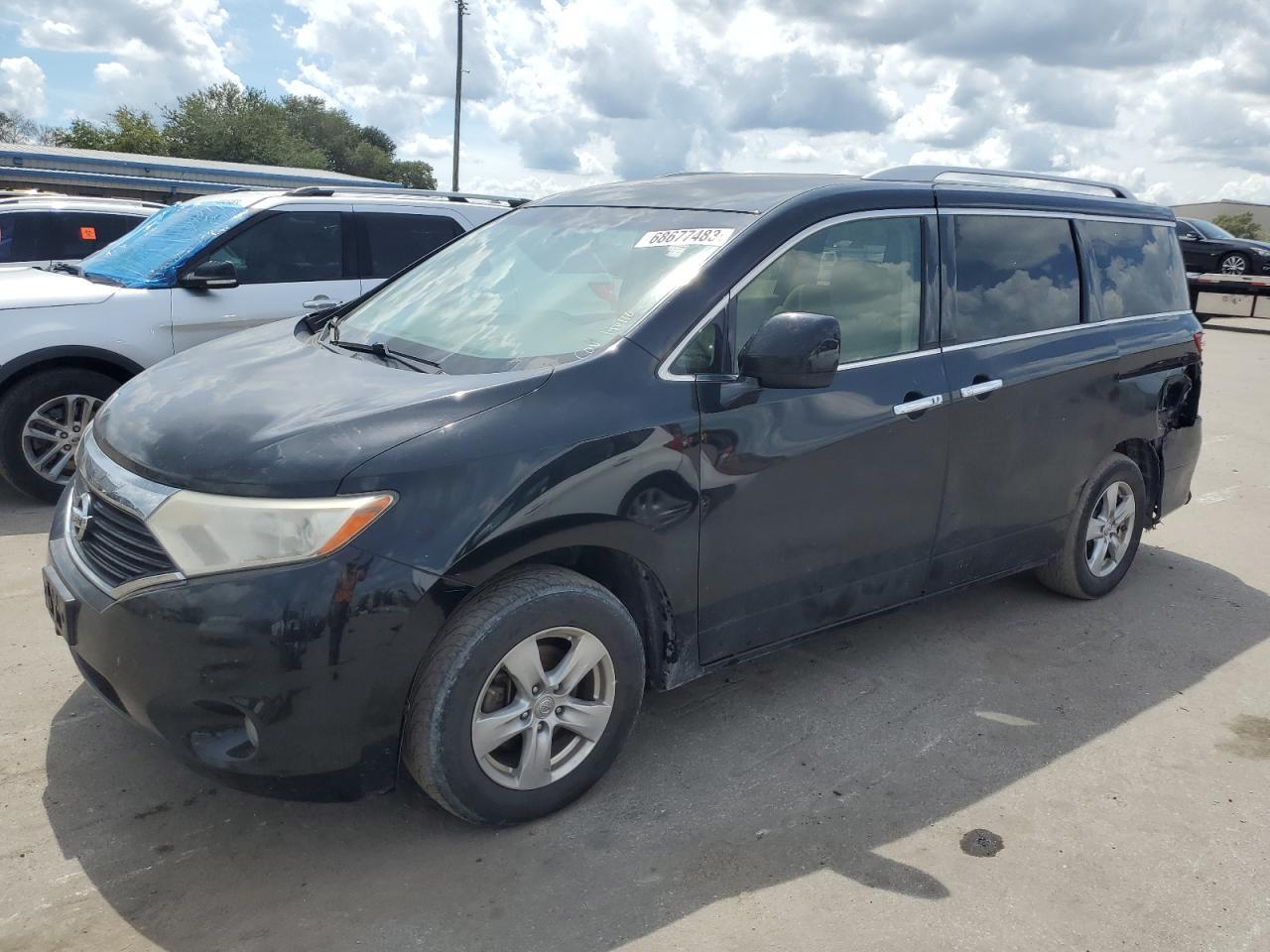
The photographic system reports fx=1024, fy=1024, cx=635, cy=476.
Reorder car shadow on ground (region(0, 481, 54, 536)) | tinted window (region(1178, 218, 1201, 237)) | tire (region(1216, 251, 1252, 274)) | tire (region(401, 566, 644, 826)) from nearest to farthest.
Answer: tire (region(401, 566, 644, 826))
car shadow on ground (region(0, 481, 54, 536))
tire (region(1216, 251, 1252, 274))
tinted window (region(1178, 218, 1201, 237))

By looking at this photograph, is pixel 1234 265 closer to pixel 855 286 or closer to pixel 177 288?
pixel 855 286

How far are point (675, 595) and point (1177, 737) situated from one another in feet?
6.77

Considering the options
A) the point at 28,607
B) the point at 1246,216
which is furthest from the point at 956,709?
the point at 1246,216

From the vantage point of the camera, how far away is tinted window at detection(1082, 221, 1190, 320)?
4.76m

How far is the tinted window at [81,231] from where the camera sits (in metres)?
8.80

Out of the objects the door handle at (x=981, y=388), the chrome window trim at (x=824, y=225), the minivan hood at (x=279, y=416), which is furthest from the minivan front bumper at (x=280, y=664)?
the door handle at (x=981, y=388)

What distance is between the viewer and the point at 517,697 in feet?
9.55

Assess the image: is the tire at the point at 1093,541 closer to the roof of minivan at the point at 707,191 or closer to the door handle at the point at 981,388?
the door handle at the point at 981,388

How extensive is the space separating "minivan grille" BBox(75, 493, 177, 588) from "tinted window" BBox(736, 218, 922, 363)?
72.1 inches

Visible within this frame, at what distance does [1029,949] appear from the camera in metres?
2.63

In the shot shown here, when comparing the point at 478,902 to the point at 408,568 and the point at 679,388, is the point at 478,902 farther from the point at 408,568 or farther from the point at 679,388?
the point at 679,388

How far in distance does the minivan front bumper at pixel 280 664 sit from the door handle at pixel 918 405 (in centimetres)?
189

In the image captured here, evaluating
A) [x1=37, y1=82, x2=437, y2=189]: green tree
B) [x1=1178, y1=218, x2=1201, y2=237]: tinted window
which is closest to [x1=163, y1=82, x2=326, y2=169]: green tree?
[x1=37, y1=82, x2=437, y2=189]: green tree

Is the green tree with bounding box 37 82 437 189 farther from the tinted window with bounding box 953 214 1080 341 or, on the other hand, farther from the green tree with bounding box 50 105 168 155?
the tinted window with bounding box 953 214 1080 341
